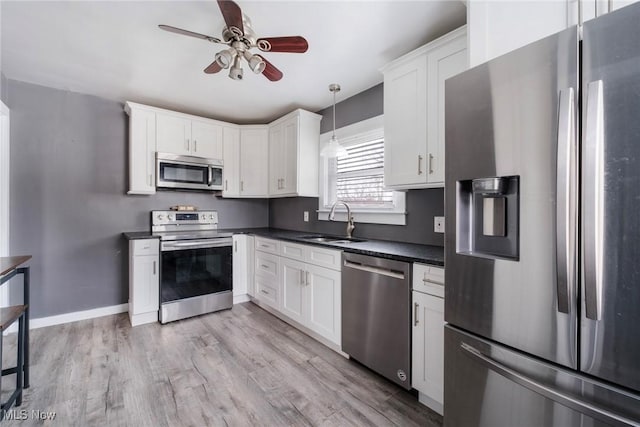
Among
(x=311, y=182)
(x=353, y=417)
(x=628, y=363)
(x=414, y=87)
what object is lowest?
(x=353, y=417)

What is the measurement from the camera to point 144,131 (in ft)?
10.3

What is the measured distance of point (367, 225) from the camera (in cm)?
283

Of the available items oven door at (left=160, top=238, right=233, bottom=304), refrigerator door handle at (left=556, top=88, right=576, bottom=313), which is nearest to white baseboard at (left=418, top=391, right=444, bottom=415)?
refrigerator door handle at (left=556, top=88, right=576, bottom=313)

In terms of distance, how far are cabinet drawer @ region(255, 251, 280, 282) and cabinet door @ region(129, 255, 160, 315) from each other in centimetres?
106

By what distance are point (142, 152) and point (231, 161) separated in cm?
101

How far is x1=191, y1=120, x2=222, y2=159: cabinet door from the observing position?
348 centimetres

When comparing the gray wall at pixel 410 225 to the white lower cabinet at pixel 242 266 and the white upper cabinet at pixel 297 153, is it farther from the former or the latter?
the white lower cabinet at pixel 242 266

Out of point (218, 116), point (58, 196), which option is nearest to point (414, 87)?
point (218, 116)

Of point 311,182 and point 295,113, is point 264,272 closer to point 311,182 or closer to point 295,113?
point 311,182

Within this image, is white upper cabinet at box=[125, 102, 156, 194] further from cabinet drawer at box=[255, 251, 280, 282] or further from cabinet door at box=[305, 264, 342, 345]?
cabinet door at box=[305, 264, 342, 345]

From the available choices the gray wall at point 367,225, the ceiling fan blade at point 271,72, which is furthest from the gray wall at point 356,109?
the ceiling fan blade at point 271,72

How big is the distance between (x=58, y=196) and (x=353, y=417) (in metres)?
3.49

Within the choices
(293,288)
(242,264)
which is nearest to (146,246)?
(242,264)

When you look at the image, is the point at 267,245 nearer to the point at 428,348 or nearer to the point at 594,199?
the point at 428,348
